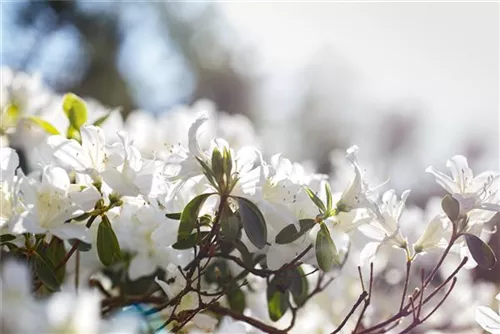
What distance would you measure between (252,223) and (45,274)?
176 millimetres

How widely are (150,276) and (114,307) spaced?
0.51ft

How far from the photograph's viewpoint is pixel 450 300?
1.08 meters

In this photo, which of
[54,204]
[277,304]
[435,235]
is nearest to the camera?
[54,204]

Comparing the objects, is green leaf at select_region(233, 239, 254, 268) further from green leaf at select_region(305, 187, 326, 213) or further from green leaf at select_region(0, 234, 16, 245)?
green leaf at select_region(0, 234, 16, 245)

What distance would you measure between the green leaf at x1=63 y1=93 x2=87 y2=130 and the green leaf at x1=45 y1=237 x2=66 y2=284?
19 centimetres

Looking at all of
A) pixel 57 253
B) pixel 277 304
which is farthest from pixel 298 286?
pixel 57 253

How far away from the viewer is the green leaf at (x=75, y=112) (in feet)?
2.93

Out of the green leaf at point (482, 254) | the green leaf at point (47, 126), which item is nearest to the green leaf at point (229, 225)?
the green leaf at point (482, 254)

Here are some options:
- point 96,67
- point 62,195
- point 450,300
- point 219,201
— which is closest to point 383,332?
point 219,201

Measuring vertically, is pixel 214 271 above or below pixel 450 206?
below

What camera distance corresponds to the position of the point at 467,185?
2.32 feet

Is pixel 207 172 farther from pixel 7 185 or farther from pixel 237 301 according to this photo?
pixel 237 301

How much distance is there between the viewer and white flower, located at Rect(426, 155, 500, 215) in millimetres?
693

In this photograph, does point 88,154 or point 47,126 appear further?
point 47,126
